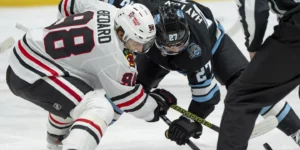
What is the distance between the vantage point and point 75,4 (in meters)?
3.12

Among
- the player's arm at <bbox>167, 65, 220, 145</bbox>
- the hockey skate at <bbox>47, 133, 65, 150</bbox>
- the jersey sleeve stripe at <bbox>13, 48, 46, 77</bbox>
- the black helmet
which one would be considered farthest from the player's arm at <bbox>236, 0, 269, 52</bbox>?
the hockey skate at <bbox>47, 133, 65, 150</bbox>

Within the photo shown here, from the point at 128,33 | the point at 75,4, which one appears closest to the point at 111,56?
the point at 128,33

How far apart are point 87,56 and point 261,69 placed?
71 centimetres

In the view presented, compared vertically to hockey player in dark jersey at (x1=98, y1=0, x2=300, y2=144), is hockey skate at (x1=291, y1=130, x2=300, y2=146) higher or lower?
lower

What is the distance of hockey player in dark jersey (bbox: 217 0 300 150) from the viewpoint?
240 centimetres

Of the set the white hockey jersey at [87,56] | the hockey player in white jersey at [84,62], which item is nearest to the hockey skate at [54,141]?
the hockey player in white jersey at [84,62]

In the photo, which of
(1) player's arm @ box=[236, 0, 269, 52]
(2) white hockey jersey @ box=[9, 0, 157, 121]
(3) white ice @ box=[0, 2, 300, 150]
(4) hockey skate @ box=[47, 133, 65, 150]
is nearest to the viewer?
(1) player's arm @ box=[236, 0, 269, 52]

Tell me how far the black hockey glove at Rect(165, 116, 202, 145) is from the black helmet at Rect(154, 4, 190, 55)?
1.34 ft

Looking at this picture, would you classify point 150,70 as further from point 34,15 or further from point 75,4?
point 34,15

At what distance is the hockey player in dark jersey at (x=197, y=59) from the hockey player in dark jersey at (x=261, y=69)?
38 cm

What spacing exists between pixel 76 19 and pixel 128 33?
10.1 inches

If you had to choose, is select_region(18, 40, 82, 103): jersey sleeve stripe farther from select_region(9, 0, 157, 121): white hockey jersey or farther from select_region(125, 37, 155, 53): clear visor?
select_region(125, 37, 155, 53): clear visor

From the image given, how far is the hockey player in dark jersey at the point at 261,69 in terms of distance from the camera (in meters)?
2.40

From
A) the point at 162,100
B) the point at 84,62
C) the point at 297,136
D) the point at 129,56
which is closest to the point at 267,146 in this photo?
the point at 297,136
